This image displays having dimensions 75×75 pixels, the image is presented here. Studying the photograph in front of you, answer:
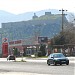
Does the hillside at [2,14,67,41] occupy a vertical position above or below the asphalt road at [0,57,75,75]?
above

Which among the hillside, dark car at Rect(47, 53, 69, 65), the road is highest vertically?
the hillside

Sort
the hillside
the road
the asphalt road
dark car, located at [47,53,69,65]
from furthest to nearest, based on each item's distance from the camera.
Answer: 1. the hillside
2. dark car, located at [47,53,69,65]
3. the asphalt road
4. the road

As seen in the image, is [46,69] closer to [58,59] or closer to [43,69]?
[43,69]

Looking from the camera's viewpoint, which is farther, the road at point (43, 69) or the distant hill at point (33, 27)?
the distant hill at point (33, 27)

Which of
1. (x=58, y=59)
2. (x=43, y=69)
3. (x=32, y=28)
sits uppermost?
(x=32, y=28)

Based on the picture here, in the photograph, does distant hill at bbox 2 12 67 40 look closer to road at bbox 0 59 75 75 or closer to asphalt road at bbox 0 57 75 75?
road at bbox 0 59 75 75

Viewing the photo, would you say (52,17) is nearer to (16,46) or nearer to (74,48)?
(16,46)

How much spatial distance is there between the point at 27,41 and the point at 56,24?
50894 millimetres

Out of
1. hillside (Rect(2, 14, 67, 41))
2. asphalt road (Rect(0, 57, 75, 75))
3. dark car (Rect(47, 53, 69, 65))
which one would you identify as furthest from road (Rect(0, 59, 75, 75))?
hillside (Rect(2, 14, 67, 41))

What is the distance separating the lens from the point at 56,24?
19462 centimetres

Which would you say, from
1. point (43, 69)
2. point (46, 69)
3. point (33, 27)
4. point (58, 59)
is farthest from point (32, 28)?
point (46, 69)

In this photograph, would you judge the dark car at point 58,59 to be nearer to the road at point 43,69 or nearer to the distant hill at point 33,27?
the road at point 43,69

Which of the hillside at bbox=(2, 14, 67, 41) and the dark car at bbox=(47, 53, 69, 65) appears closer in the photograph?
the dark car at bbox=(47, 53, 69, 65)

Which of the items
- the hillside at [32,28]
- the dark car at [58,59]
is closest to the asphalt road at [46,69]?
the dark car at [58,59]
